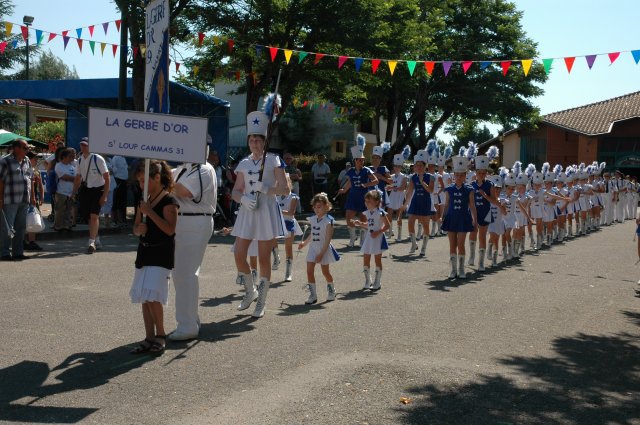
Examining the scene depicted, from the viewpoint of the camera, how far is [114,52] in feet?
64.7

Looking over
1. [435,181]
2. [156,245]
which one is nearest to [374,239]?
[156,245]

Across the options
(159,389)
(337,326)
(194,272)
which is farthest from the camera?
(337,326)

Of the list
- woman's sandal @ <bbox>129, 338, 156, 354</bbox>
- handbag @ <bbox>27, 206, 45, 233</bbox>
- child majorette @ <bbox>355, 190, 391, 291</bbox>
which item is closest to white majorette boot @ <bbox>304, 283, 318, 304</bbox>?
child majorette @ <bbox>355, 190, 391, 291</bbox>

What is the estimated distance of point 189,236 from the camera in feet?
23.6

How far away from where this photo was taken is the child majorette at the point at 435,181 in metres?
17.5

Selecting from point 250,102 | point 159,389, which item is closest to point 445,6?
point 250,102

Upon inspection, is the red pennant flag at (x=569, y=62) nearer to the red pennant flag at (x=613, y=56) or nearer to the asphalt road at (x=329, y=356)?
the red pennant flag at (x=613, y=56)

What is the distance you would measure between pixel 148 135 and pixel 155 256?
3.43 ft

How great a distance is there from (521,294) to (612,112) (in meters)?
45.4

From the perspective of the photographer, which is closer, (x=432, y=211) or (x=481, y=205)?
(x=481, y=205)

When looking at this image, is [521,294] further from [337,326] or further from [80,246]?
[80,246]

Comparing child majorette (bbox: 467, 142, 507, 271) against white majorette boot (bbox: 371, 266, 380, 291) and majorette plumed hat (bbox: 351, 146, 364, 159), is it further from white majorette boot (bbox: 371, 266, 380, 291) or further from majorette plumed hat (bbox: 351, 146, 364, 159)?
white majorette boot (bbox: 371, 266, 380, 291)

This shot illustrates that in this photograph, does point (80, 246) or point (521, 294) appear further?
point (80, 246)

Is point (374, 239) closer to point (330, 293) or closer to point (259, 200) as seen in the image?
point (330, 293)
